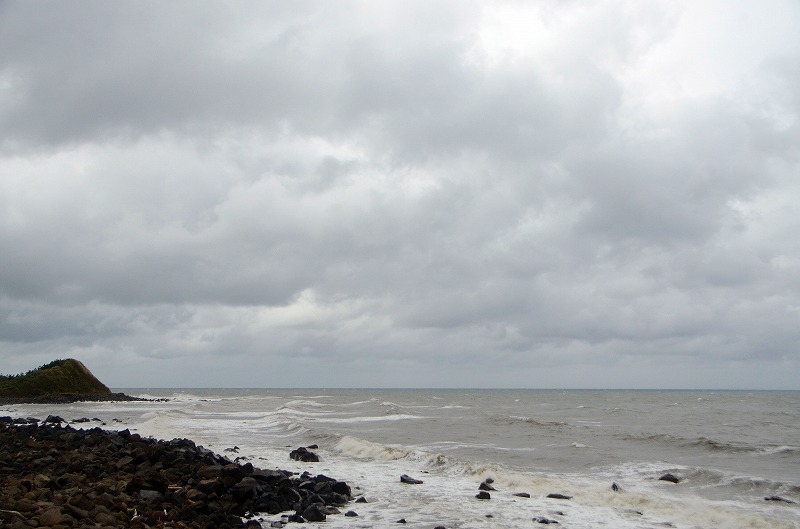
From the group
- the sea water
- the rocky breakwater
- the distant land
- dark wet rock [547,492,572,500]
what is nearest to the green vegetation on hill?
the distant land

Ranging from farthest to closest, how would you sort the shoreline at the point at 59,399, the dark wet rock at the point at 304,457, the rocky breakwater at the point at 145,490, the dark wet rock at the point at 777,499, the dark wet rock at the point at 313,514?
the shoreline at the point at 59,399, the dark wet rock at the point at 304,457, the dark wet rock at the point at 777,499, the dark wet rock at the point at 313,514, the rocky breakwater at the point at 145,490

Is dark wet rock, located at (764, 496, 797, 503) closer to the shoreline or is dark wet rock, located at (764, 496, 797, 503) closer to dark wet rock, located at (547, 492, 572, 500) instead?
dark wet rock, located at (547, 492, 572, 500)

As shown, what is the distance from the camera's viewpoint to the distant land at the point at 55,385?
67.0 metres

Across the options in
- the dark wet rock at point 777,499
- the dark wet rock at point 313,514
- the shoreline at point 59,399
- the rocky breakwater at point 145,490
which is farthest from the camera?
the shoreline at point 59,399

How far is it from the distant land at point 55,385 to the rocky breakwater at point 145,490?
54.4m

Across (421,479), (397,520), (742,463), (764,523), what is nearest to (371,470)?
(421,479)

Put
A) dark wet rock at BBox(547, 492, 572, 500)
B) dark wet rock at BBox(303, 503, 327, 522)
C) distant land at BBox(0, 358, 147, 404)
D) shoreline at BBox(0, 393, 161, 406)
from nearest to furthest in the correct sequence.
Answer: dark wet rock at BBox(303, 503, 327, 522) → dark wet rock at BBox(547, 492, 572, 500) → shoreline at BBox(0, 393, 161, 406) → distant land at BBox(0, 358, 147, 404)

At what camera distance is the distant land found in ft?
220

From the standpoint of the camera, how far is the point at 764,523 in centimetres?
1416

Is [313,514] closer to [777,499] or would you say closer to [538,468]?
[538,468]

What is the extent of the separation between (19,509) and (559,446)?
23969mm

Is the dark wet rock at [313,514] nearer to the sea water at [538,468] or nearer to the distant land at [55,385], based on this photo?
the sea water at [538,468]

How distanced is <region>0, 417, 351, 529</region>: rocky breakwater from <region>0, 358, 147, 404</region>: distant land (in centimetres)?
5436

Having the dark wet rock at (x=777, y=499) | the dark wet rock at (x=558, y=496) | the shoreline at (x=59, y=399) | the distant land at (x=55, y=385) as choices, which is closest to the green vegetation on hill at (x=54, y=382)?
the distant land at (x=55, y=385)
